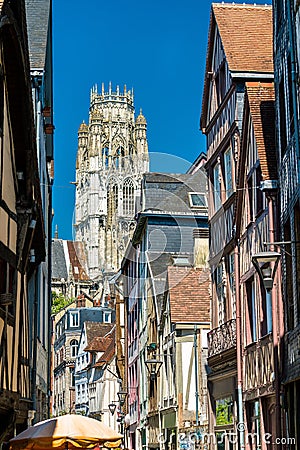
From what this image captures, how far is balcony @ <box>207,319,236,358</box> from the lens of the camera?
1936 cm

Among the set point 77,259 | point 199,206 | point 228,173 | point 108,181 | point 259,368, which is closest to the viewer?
point 259,368

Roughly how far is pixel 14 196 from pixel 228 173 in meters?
9.03

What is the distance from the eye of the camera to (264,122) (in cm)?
1703

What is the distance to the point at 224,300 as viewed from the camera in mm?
20688

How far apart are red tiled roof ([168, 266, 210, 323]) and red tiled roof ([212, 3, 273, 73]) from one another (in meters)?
9.70

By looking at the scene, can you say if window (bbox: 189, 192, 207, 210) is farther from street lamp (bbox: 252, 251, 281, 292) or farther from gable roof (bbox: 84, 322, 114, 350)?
gable roof (bbox: 84, 322, 114, 350)

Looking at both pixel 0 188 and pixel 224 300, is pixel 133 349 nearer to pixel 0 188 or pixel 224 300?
pixel 224 300

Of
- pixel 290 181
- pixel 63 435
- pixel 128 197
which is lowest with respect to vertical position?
pixel 63 435

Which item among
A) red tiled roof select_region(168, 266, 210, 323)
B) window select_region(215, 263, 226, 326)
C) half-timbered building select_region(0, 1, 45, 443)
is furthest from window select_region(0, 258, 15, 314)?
red tiled roof select_region(168, 266, 210, 323)

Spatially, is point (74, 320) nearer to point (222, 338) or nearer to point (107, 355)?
point (107, 355)

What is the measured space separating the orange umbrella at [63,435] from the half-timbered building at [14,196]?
0.29 metres

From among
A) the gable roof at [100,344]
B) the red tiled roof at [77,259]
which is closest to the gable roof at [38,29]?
the gable roof at [100,344]

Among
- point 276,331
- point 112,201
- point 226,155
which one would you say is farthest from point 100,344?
point 112,201

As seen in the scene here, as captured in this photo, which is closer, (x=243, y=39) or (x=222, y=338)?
(x=222, y=338)
